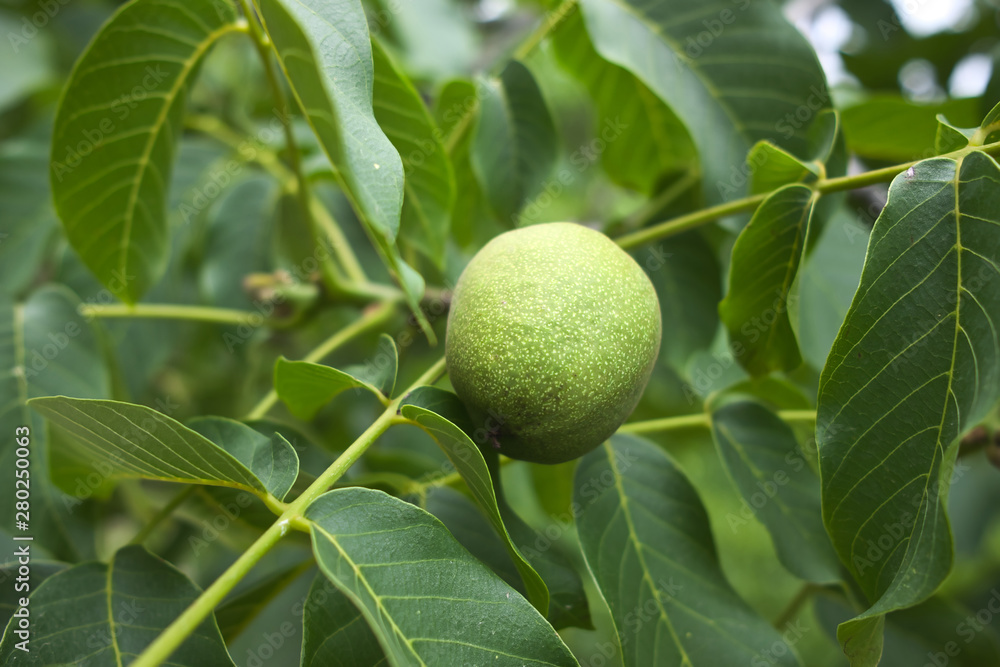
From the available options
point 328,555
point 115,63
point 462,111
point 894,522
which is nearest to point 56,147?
point 115,63

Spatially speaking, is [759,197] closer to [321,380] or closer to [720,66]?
[720,66]

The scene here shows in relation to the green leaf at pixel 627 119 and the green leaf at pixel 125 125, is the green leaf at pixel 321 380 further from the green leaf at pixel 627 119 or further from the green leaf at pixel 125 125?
the green leaf at pixel 627 119

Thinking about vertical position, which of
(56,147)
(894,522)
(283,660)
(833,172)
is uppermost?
(56,147)

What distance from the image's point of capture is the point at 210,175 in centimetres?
143

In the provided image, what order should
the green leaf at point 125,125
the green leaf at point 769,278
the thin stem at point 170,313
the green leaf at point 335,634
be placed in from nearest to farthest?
1. the green leaf at point 335,634
2. the green leaf at point 769,278
3. the green leaf at point 125,125
4. the thin stem at point 170,313

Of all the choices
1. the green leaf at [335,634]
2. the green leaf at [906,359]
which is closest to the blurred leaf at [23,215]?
the green leaf at [335,634]

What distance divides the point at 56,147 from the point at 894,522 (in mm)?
1074

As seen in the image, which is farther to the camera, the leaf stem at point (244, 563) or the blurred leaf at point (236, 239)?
the blurred leaf at point (236, 239)

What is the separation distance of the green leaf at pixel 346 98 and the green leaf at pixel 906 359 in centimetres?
42

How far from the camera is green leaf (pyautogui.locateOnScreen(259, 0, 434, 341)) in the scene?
0.55 metres

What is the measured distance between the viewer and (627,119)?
121 centimetres

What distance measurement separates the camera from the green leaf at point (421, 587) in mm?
587

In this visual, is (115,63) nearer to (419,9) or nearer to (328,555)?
(328,555)

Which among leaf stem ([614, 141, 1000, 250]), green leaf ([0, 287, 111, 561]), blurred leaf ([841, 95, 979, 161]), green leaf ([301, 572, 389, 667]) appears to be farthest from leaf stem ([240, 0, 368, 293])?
blurred leaf ([841, 95, 979, 161])
